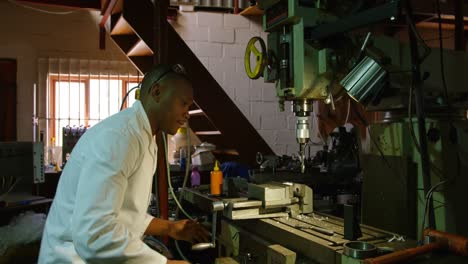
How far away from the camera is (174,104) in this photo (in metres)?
1.22

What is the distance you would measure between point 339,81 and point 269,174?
0.53 m

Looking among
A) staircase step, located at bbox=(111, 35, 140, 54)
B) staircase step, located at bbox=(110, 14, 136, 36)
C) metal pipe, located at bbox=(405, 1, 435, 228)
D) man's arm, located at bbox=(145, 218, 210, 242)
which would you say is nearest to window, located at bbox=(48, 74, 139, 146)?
staircase step, located at bbox=(111, 35, 140, 54)

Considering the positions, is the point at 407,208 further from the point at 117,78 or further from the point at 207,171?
the point at 117,78

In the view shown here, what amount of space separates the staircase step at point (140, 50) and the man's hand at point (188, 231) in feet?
5.56

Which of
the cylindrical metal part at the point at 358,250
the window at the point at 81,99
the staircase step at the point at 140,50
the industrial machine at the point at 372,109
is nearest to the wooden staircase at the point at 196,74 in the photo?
the staircase step at the point at 140,50

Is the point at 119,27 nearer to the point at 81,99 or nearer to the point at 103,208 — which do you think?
the point at 81,99

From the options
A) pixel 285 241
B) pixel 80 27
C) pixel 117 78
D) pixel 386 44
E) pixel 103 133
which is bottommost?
pixel 285 241

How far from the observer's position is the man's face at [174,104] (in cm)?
122

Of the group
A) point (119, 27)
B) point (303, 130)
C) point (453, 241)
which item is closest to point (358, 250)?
point (453, 241)

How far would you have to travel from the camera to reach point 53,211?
1.21 m

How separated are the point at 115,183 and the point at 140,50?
2288 millimetres

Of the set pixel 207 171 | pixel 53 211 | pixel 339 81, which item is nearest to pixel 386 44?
pixel 339 81

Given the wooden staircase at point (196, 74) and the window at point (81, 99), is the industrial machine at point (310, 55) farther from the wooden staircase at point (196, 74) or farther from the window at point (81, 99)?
the window at point (81, 99)

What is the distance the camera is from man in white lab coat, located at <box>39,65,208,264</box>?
97 centimetres
